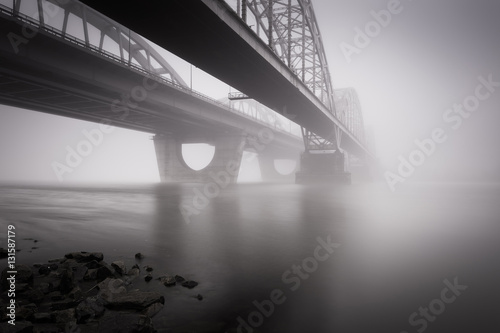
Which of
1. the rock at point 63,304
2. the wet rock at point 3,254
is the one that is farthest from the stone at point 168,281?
the wet rock at point 3,254

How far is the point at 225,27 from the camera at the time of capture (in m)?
14.2

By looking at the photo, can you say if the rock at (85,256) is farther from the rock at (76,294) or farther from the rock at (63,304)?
the rock at (63,304)

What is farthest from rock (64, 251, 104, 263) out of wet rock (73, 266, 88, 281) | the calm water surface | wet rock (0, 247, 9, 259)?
wet rock (0, 247, 9, 259)

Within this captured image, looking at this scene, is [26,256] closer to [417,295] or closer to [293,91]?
[417,295]

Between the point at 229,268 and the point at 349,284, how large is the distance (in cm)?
183

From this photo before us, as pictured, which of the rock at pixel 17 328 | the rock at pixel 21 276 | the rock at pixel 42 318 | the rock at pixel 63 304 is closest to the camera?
the rock at pixel 17 328

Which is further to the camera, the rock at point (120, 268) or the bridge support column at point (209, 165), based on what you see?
the bridge support column at point (209, 165)

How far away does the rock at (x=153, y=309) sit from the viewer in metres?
3.04

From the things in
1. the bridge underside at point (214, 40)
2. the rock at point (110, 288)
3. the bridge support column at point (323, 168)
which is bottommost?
the rock at point (110, 288)

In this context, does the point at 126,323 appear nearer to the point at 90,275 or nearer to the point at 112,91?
the point at 90,275

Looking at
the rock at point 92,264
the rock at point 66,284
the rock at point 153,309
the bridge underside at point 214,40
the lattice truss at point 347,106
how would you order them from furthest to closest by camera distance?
1. the lattice truss at point 347,106
2. the bridge underside at point 214,40
3. the rock at point 92,264
4. the rock at point 66,284
5. the rock at point 153,309

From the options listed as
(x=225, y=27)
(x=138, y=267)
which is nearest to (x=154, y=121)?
(x=225, y=27)

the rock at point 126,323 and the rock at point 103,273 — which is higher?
the rock at point 103,273

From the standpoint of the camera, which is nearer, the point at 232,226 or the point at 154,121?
the point at 232,226
